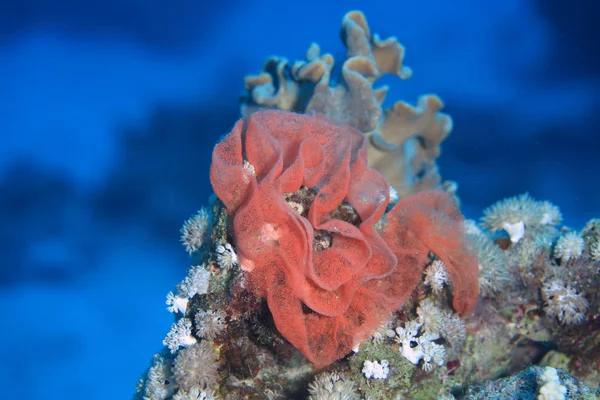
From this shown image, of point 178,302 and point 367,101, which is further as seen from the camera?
point 367,101

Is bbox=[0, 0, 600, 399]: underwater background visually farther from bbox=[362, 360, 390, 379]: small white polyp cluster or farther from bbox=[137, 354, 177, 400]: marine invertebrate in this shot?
bbox=[362, 360, 390, 379]: small white polyp cluster

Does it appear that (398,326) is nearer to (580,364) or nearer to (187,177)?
(580,364)

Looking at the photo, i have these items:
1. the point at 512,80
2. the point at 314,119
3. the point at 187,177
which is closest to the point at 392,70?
the point at 314,119

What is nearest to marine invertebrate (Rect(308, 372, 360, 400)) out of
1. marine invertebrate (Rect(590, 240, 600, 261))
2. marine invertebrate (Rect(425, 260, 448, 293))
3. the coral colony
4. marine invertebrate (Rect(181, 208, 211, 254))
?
the coral colony

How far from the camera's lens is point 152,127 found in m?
9.80

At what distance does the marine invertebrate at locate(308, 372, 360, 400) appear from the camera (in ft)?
7.91

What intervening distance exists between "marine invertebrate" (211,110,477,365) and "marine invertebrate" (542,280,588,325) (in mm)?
995

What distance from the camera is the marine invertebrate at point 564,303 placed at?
3376 mm

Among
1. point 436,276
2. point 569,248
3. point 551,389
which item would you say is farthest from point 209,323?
point 569,248

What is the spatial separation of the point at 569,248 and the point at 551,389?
1791 millimetres

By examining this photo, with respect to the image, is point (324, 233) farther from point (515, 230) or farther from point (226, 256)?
point (515, 230)

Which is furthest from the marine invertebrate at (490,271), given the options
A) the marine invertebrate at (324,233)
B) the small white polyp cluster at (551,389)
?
the small white polyp cluster at (551,389)

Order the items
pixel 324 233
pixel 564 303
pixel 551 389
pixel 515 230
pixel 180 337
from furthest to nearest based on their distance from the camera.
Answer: pixel 515 230
pixel 564 303
pixel 324 233
pixel 180 337
pixel 551 389

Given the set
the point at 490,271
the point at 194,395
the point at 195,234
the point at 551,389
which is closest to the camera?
the point at 551,389
